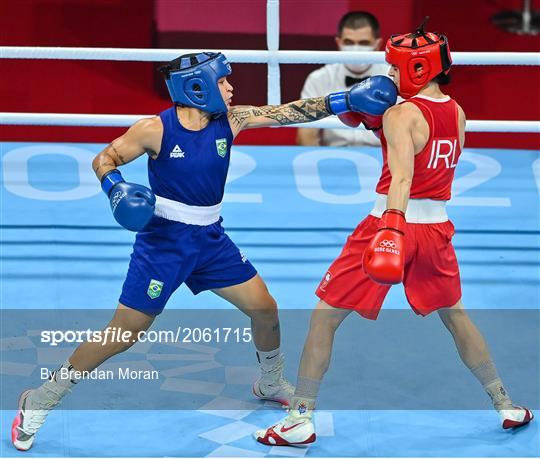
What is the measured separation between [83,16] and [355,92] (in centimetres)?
388

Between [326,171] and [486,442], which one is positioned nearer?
[486,442]

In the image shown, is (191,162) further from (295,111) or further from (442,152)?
(442,152)

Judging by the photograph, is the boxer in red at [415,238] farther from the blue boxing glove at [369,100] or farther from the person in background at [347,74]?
the person in background at [347,74]

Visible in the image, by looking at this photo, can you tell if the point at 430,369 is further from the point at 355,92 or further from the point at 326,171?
the point at 326,171

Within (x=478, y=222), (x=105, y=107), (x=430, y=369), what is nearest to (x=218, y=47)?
(x=105, y=107)

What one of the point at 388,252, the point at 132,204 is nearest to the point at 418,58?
the point at 388,252

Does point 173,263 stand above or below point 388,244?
below

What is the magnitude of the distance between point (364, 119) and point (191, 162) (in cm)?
59

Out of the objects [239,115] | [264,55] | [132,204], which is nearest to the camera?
[132,204]

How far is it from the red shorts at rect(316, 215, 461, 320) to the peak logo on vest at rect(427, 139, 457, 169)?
0.69 ft

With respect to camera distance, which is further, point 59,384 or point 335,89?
point 335,89

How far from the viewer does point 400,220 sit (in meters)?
3.70

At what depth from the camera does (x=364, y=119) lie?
4023mm

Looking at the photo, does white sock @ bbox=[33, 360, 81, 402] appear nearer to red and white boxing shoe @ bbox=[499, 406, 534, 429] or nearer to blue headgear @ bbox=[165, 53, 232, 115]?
blue headgear @ bbox=[165, 53, 232, 115]
